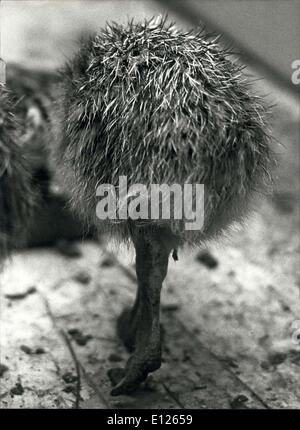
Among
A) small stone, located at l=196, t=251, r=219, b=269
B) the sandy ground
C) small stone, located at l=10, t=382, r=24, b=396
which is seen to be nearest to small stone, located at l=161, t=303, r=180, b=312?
the sandy ground

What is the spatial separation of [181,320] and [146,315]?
24 cm

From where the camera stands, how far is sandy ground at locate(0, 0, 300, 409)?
3.48 ft

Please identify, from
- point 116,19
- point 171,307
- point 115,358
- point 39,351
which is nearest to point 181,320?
point 171,307

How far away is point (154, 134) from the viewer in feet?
2.93

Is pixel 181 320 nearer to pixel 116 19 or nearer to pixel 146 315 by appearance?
pixel 146 315

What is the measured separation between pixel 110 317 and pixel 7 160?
0.45 m

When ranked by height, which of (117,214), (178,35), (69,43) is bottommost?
(117,214)

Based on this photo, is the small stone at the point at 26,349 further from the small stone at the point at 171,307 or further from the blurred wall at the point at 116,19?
the blurred wall at the point at 116,19

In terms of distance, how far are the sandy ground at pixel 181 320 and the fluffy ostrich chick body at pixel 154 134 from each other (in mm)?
88

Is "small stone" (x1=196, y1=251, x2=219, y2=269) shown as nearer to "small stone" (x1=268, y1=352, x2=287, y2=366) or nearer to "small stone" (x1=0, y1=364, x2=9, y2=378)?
"small stone" (x1=268, y1=352, x2=287, y2=366)
